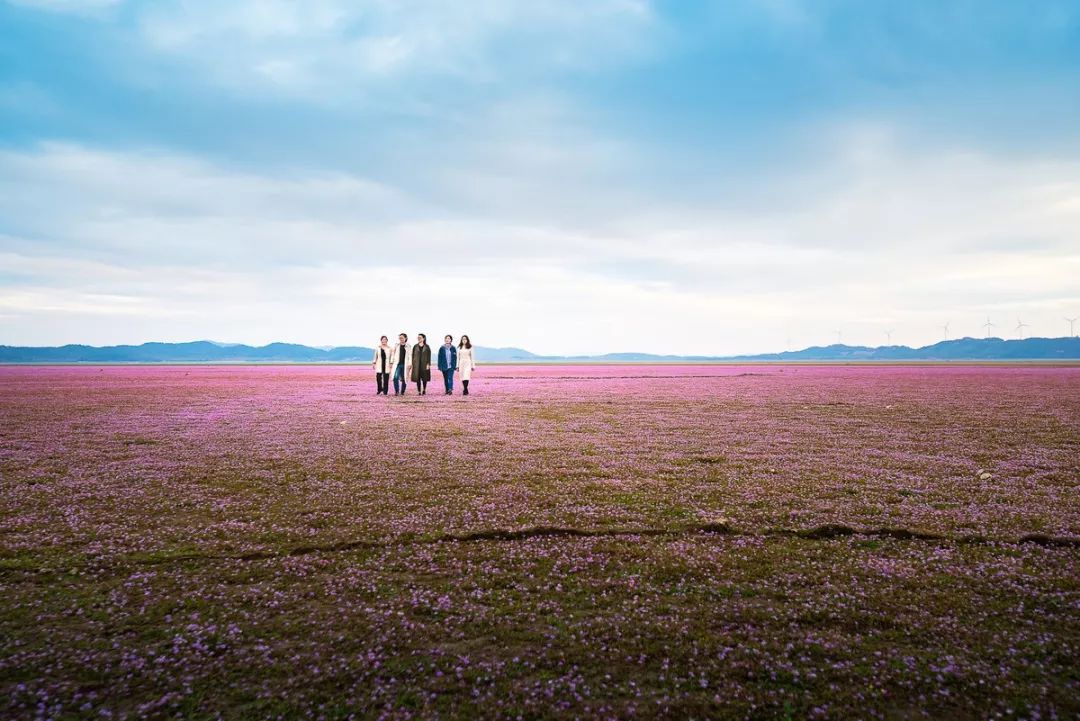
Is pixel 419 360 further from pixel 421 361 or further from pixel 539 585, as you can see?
pixel 539 585

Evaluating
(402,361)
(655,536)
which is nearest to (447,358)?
(402,361)

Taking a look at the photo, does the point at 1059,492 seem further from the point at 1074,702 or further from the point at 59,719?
the point at 59,719

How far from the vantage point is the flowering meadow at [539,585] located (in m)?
4.10

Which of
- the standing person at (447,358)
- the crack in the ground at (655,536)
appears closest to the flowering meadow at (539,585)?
the crack in the ground at (655,536)

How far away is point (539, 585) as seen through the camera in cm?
598

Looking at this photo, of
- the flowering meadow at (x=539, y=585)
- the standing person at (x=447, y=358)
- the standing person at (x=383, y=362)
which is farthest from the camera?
the standing person at (x=383, y=362)

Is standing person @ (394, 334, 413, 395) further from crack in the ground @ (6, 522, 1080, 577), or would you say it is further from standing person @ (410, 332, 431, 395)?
crack in the ground @ (6, 522, 1080, 577)

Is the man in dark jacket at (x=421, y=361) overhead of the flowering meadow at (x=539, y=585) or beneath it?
overhead

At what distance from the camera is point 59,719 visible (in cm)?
382

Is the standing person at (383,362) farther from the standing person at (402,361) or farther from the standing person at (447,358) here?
the standing person at (447,358)

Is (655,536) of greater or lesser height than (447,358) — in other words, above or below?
below

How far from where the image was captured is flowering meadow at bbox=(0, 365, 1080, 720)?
4098 mm

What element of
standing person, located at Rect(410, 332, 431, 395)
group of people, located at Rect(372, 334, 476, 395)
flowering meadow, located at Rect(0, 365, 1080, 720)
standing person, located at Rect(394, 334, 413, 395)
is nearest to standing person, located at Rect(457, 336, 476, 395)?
group of people, located at Rect(372, 334, 476, 395)

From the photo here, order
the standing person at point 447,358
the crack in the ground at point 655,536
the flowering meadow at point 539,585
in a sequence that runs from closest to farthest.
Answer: the flowering meadow at point 539,585, the crack in the ground at point 655,536, the standing person at point 447,358
